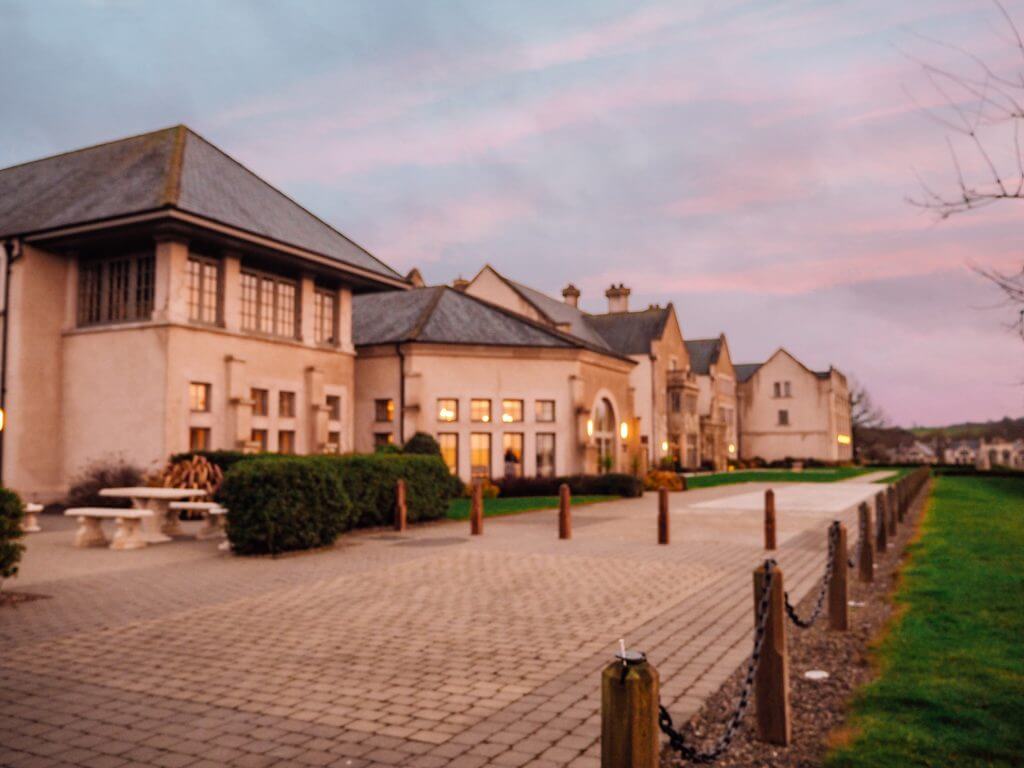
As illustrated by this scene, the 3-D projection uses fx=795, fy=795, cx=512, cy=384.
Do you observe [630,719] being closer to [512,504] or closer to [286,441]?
[512,504]

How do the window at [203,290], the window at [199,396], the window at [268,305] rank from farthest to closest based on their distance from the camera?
the window at [268,305] < the window at [203,290] < the window at [199,396]

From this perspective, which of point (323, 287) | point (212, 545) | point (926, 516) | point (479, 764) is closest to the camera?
point (479, 764)

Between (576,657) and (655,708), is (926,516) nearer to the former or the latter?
(576,657)

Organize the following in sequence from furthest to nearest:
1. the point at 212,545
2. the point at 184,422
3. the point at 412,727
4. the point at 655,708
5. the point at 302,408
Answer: the point at 302,408 < the point at 184,422 < the point at 212,545 < the point at 412,727 < the point at 655,708

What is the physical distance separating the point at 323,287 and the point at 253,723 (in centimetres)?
2468

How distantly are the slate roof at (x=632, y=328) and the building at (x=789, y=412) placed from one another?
26.1 meters

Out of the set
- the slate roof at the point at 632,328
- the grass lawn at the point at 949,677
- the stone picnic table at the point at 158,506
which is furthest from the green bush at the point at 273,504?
the slate roof at the point at 632,328

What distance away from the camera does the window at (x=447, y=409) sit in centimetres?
3088

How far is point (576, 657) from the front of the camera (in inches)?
270

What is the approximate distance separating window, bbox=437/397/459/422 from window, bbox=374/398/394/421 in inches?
75.0

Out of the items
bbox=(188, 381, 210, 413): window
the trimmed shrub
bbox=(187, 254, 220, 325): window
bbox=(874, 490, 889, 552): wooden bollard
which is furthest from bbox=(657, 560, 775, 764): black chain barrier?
bbox=(187, 254, 220, 325): window

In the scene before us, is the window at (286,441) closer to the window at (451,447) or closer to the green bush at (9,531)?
the window at (451,447)

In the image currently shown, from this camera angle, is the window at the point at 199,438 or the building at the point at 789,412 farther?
the building at the point at 789,412

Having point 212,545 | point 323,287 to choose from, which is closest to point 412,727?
point 212,545
